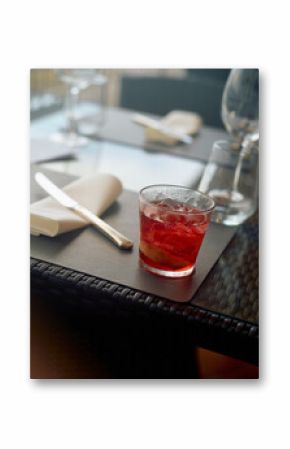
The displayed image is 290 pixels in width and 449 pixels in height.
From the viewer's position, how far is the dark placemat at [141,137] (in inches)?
33.8

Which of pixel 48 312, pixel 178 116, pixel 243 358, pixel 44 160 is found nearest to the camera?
pixel 243 358

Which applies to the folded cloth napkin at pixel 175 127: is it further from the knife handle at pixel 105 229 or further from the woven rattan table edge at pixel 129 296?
the woven rattan table edge at pixel 129 296

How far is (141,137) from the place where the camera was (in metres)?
0.91

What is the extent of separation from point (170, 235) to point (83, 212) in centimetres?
12

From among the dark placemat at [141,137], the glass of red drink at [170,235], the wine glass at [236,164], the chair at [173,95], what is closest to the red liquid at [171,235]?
the glass of red drink at [170,235]

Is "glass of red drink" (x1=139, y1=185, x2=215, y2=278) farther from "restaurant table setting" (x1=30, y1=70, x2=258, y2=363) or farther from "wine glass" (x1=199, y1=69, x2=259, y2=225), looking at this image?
"wine glass" (x1=199, y1=69, x2=259, y2=225)

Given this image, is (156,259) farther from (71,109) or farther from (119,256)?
(71,109)

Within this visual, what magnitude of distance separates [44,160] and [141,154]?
0.16m

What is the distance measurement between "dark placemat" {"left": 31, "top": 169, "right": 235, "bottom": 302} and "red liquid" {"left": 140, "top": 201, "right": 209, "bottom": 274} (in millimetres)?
15

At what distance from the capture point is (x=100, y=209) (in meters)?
0.61

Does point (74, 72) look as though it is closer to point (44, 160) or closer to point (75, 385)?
point (44, 160)

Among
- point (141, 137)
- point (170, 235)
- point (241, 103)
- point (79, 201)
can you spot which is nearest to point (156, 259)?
point (170, 235)

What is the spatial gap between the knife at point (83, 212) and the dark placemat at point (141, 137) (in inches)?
10.2
